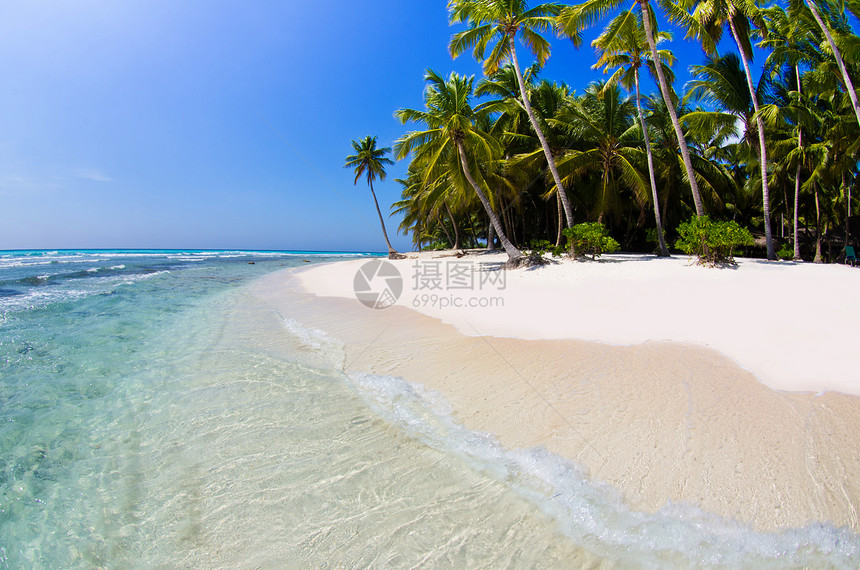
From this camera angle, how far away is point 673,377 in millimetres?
3402

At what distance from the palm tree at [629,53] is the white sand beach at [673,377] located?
7.73 metres

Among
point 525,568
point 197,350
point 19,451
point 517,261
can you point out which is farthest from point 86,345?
point 517,261

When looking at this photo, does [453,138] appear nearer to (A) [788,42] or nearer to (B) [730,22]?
(B) [730,22]

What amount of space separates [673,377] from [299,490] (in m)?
3.67

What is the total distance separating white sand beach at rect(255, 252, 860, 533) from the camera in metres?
2.07

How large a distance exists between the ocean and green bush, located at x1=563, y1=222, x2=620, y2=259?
9671 mm

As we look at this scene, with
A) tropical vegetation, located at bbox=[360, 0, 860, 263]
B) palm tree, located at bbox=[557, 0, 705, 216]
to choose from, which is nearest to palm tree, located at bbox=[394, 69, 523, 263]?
tropical vegetation, located at bbox=[360, 0, 860, 263]

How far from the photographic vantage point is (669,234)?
20.5m

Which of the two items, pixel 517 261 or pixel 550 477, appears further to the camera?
pixel 517 261

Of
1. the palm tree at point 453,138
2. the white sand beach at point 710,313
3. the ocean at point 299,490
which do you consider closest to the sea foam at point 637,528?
the ocean at point 299,490

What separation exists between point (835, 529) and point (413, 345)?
13.7 ft

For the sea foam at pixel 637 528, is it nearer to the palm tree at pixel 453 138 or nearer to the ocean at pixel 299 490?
the ocean at pixel 299 490

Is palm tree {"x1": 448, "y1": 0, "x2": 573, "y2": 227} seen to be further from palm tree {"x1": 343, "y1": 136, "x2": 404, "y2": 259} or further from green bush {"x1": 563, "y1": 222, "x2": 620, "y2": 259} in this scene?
palm tree {"x1": 343, "y1": 136, "x2": 404, "y2": 259}

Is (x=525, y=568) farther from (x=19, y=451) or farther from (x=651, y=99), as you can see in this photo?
(x=651, y=99)
